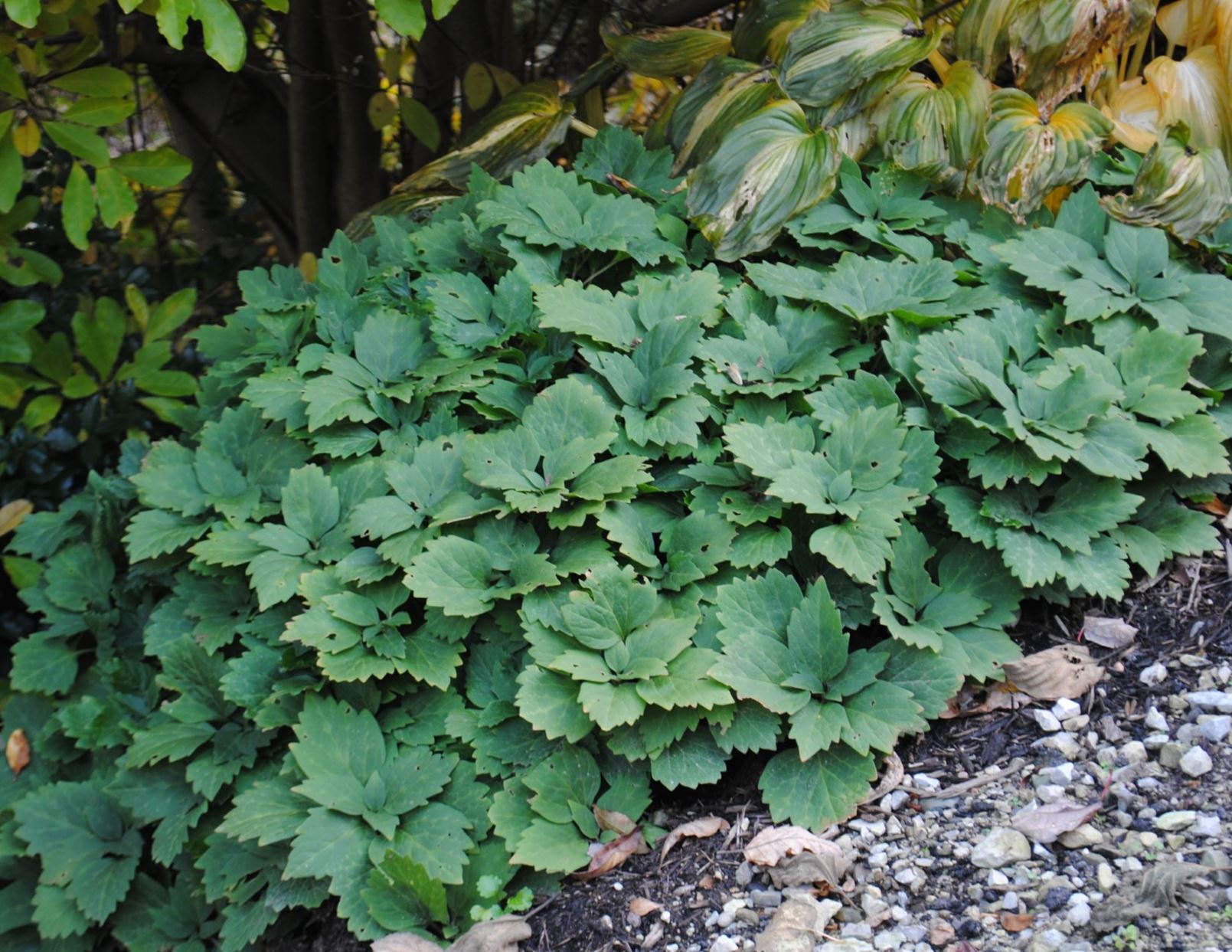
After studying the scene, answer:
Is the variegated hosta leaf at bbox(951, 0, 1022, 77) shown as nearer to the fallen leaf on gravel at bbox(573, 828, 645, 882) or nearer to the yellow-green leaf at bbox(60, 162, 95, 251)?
the fallen leaf on gravel at bbox(573, 828, 645, 882)

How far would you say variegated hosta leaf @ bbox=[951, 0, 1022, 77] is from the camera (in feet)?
8.72

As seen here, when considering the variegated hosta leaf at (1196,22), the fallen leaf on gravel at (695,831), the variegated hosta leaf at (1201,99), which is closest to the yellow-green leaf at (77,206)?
the fallen leaf on gravel at (695,831)

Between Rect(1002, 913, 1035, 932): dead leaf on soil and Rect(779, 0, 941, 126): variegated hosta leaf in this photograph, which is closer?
Rect(1002, 913, 1035, 932): dead leaf on soil

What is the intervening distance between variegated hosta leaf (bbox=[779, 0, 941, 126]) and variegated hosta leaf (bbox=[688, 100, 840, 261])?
5.0 inches

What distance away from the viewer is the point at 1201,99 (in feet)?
9.11

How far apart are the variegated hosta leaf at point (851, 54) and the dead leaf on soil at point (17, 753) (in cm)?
256

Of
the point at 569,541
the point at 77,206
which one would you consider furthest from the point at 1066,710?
the point at 77,206

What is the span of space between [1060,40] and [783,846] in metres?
2.03

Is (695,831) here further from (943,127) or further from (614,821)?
(943,127)

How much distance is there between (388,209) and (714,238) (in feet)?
3.56

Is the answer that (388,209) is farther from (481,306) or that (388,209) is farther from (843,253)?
(843,253)

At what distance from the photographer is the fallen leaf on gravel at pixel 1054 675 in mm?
2129

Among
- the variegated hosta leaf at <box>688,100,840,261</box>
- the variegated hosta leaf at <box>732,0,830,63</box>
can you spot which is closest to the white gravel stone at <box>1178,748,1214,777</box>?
the variegated hosta leaf at <box>688,100,840,261</box>

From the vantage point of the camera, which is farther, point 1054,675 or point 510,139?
point 510,139
